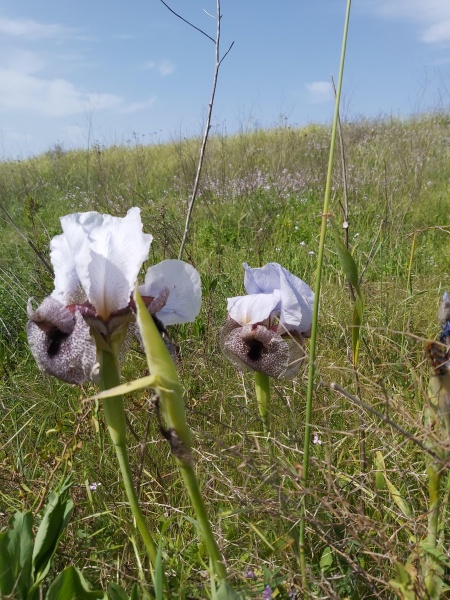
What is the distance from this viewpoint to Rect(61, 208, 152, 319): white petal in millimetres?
716

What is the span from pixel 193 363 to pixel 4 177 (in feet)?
22.2

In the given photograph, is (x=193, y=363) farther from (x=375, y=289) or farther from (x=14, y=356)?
(x=375, y=289)

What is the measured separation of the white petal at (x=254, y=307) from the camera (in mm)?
945

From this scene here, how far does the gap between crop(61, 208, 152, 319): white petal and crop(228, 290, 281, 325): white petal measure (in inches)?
10.8

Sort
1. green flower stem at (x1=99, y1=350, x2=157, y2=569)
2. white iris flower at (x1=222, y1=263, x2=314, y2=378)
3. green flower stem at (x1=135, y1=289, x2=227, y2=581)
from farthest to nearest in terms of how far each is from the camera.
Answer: white iris flower at (x1=222, y1=263, x2=314, y2=378)
green flower stem at (x1=99, y1=350, x2=157, y2=569)
green flower stem at (x1=135, y1=289, x2=227, y2=581)

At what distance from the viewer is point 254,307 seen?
3.13ft

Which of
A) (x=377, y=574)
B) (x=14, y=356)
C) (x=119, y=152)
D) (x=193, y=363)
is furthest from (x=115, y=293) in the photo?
(x=119, y=152)

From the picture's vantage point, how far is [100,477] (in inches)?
51.6

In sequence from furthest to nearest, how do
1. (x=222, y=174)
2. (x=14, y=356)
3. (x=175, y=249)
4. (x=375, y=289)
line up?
1. (x=222, y=174)
2. (x=175, y=249)
3. (x=375, y=289)
4. (x=14, y=356)

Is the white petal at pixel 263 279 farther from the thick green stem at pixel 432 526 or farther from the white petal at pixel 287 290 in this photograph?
the thick green stem at pixel 432 526

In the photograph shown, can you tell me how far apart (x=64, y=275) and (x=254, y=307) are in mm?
340

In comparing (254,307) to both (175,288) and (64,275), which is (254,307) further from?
(64,275)

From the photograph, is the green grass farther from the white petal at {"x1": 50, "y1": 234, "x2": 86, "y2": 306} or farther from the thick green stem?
the white petal at {"x1": 50, "y1": 234, "x2": 86, "y2": 306}

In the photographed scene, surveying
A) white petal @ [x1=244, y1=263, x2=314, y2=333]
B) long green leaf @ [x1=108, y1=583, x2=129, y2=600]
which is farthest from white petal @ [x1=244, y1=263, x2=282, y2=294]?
long green leaf @ [x1=108, y1=583, x2=129, y2=600]
